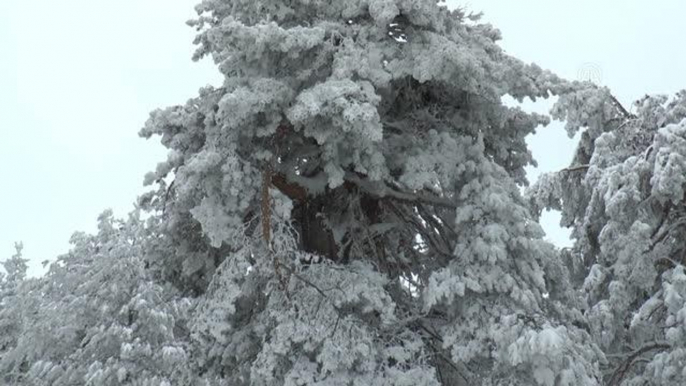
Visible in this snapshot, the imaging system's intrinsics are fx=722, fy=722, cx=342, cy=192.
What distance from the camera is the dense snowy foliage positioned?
26.6 feet

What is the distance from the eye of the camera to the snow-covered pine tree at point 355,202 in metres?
8.00

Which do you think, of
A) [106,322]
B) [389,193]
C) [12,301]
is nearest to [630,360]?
[389,193]

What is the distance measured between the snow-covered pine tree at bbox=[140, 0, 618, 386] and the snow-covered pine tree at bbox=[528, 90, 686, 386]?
1240mm

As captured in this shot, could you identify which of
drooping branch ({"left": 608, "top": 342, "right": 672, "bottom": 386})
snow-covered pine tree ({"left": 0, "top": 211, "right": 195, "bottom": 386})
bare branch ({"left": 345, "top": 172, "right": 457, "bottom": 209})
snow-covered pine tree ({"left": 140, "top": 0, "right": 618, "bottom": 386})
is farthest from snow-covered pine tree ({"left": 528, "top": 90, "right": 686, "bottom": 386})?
snow-covered pine tree ({"left": 0, "top": 211, "right": 195, "bottom": 386})

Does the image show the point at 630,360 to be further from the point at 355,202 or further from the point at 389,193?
the point at 355,202

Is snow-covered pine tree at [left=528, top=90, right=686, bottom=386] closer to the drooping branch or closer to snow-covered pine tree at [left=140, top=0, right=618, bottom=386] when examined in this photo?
the drooping branch

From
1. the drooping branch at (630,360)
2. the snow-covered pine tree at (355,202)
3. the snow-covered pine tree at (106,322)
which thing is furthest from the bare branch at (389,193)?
the drooping branch at (630,360)

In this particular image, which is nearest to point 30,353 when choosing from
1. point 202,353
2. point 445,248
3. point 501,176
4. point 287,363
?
point 202,353

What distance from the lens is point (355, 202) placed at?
32.0ft

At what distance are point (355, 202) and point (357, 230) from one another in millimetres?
382

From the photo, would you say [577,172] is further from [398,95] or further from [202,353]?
[202,353]

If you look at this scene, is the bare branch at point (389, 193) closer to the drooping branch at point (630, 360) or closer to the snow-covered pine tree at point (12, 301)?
the drooping branch at point (630, 360)

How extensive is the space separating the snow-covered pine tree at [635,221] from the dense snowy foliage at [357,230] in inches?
1.5

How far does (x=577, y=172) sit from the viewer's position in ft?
41.5
